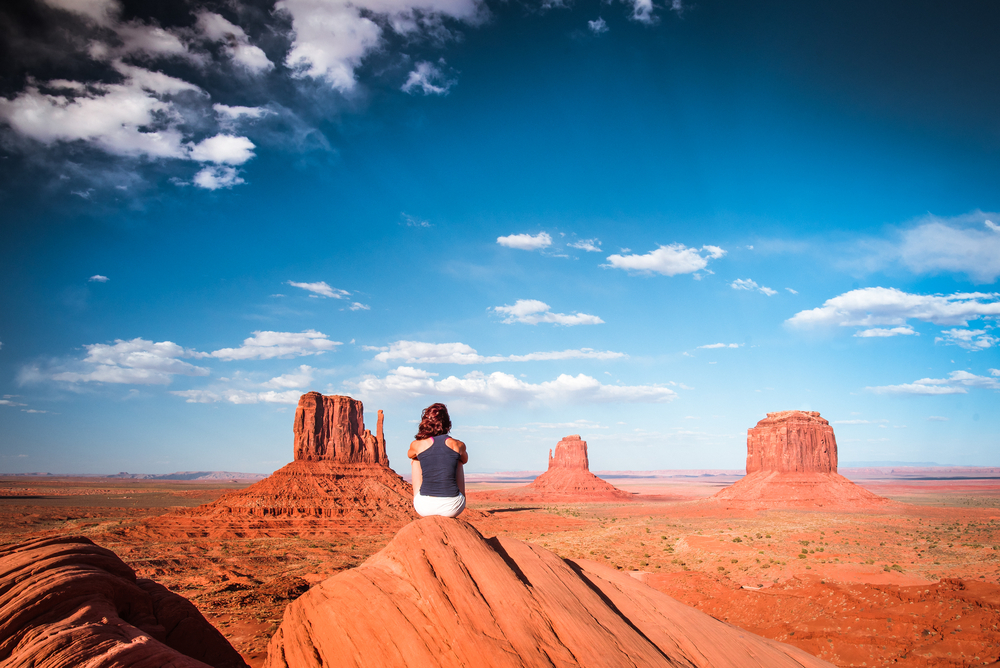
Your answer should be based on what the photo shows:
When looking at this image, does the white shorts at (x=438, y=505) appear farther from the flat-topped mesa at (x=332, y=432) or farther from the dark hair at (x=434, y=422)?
the flat-topped mesa at (x=332, y=432)

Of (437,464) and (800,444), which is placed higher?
(437,464)

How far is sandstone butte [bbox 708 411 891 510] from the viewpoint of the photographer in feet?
226

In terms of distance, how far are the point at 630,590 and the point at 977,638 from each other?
1105 cm

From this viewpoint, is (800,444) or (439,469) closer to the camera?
(439,469)

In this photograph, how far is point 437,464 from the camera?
5.68 meters

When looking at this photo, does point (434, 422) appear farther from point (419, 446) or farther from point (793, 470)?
point (793, 470)

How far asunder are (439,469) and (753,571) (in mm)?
23021

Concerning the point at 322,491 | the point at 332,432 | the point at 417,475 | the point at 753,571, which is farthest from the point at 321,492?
the point at 417,475

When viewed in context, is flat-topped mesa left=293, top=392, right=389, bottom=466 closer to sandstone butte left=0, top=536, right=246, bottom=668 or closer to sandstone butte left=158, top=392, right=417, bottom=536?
sandstone butte left=158, top=392, right=417, bottom=536

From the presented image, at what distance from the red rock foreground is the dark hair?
39.5 inches

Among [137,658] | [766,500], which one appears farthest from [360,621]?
[766,500]

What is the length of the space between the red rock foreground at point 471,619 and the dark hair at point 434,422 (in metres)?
1.00

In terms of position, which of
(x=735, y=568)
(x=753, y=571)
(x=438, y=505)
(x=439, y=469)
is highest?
(x=439, y=469)

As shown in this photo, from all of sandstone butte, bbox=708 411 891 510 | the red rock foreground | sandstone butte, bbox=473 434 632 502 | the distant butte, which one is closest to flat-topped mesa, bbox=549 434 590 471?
sandstone butte, bbox=473 434 632 502
